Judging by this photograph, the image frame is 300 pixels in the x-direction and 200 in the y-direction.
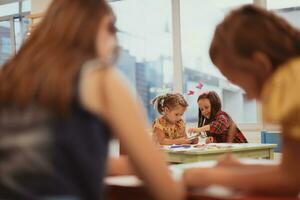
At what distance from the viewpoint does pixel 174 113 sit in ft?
13.1

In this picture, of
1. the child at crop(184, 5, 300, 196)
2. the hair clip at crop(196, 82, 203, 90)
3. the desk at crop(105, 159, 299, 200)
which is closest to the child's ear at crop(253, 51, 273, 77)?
the child at crop(184, 5, 300, 196)

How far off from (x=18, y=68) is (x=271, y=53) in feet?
1.72

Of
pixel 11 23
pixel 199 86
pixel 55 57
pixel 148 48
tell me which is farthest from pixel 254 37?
pixel 11 23

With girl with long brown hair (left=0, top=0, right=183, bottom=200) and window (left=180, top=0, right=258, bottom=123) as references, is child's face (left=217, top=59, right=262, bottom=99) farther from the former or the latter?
window (left=180, top=0, right=258, bottom=123)

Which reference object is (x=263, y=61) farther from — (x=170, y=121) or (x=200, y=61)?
(x=200, y=61)

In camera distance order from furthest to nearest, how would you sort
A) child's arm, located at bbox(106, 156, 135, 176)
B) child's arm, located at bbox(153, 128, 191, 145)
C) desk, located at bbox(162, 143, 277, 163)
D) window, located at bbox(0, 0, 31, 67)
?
window, located at bbox(0, 0, 31, 67), child's arm, located at bbox(153, 128, 191, 145), desk, located at bbox(162, 143, 277, 163), child's arm, located at bbox(106, 156, 135, 176)

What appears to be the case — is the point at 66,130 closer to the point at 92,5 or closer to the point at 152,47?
the point at 92,5

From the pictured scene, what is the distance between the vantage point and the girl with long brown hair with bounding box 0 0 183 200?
0.77m

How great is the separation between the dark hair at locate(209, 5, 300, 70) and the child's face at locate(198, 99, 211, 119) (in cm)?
298

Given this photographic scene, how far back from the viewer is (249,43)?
3.13 ft

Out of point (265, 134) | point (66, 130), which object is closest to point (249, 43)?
point (66, 130)

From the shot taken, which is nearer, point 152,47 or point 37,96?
point 37,96

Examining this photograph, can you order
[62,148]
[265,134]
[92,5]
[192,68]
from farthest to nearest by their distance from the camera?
[192,68], [265,134], [92,5], [62,148]

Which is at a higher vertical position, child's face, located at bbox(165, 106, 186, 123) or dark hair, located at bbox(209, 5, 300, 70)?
dark hair, located at bbox(209, 5, 300, 70)
